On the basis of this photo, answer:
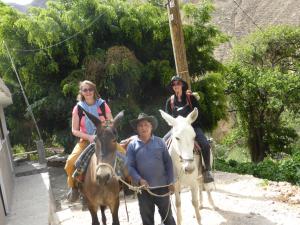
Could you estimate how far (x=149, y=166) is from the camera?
16.1 feet

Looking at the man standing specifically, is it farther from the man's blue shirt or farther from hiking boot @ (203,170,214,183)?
hiking boot @ (203,170,214,183)

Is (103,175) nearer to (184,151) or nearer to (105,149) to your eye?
(105,149)

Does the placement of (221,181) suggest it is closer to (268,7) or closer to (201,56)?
(201,56)

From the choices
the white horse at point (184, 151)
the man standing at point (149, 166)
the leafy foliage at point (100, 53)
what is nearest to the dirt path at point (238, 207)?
the white horse at point (184, 151)

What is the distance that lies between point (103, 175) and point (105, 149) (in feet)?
1.18

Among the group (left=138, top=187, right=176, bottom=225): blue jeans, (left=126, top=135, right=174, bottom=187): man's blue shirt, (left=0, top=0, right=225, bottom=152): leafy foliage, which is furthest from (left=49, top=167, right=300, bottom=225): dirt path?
(left=0, top=0, right=225, bottom=152): leafy foliage

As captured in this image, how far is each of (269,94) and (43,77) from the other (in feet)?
36.6

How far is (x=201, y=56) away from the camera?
15383 mm

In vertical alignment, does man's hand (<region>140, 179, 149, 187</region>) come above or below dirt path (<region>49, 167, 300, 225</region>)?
above

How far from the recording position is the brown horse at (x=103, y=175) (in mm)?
4880

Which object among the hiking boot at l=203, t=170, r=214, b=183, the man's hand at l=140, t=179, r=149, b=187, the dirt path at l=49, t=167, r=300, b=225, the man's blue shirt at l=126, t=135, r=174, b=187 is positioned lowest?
the dirt path at l=49, t=167, r=300, b=225

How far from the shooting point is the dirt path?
24.3ft

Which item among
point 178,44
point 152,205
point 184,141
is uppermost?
point 178,44

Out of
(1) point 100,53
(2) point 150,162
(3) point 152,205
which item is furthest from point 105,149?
(1) point 100,53
